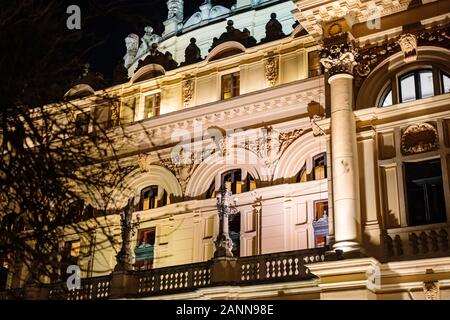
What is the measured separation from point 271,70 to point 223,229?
23.7ft

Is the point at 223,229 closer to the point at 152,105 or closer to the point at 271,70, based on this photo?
the point at 271,70

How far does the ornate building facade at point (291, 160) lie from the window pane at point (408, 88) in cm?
7

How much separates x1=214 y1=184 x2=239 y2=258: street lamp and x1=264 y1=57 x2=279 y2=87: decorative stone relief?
17.0 feet

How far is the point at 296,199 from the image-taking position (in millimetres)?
25578

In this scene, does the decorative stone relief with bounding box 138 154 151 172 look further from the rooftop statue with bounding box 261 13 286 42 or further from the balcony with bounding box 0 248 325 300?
the rooftop statue with bounding box 261 13 286 42

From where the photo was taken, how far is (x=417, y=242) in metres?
19.4

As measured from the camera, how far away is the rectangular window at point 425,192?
19844 mm

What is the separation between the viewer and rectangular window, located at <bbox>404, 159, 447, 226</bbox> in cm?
1984

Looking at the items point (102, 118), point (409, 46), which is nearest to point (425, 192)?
point (409, 46)

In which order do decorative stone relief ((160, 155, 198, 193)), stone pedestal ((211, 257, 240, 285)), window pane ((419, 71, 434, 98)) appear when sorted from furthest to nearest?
1. decorative stone relief ((160, 155, 198, 193))
2. stone pedestal ((211, 257, 240, 285))
3. window pane ((419, 71, 434, 98))

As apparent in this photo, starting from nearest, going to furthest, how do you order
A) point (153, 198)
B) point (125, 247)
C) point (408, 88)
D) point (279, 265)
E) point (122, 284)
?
1. point (408, 88)
2. point (279, 265)
3. point (122, 284)
4. point (125, 247)
5. point (153, 198)

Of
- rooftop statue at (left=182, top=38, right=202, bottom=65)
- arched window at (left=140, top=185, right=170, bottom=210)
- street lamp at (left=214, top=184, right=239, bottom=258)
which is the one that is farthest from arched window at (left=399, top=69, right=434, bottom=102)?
arched window at (left=140, top=185, right=170, bottom=210)

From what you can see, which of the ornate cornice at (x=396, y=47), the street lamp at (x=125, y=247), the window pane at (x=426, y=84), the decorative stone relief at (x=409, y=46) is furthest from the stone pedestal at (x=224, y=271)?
the decorative stone relief at (x=409, y=46)
